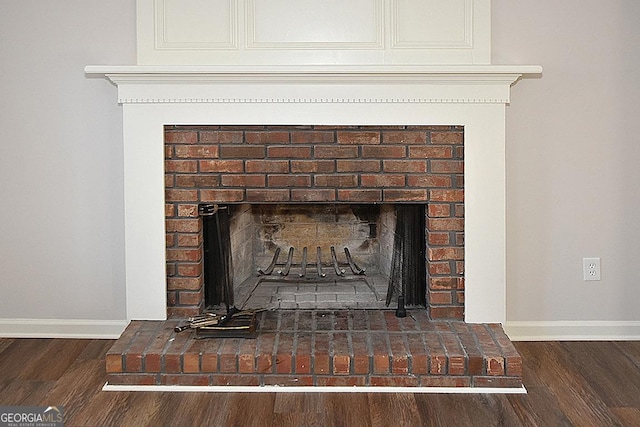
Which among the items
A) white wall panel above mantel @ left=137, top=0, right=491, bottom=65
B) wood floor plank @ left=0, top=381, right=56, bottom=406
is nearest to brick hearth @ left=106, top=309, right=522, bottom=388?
wood floor plank @ left=0, top=381, right=56, bottom=406

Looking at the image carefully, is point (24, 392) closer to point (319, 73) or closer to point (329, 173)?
point (329, 173)

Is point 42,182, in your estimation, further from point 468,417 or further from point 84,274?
point 468,417

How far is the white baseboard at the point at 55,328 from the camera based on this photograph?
3404mm

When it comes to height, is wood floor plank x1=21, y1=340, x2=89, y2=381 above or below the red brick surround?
below

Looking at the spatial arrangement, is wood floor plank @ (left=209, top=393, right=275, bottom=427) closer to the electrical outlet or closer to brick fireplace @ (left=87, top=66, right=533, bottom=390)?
brick fireplace @ (left=87, top=66, right=533, bottom=390)

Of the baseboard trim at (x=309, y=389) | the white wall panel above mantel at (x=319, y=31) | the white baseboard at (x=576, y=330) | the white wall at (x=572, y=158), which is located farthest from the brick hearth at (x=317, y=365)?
the white wall panel above mantel at (x=319, y=31)

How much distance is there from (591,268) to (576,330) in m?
0.31

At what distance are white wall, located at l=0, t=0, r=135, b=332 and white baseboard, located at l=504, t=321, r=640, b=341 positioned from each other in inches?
76.9

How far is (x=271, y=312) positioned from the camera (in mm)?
3322

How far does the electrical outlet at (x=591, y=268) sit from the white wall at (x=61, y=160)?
2.21m

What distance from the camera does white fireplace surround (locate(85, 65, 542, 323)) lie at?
Answer: 3.05 metres

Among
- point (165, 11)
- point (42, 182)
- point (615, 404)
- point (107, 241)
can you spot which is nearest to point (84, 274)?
point (107, 241)

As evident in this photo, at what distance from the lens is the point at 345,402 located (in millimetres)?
2658

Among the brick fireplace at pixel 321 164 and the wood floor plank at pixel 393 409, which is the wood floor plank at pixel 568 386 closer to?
the brick fireplace at pixel 321 164
